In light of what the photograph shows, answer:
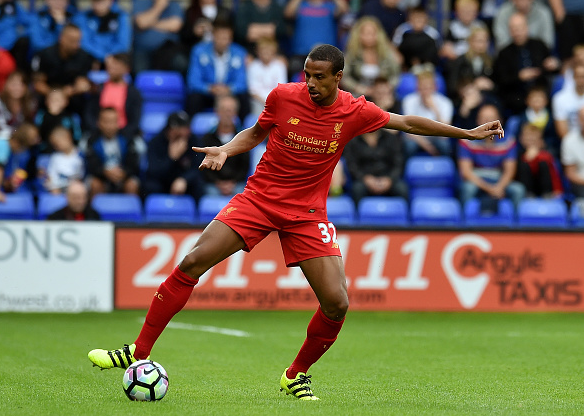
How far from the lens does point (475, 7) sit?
51.5ft

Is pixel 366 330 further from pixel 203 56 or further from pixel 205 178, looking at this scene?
pixel 203 56

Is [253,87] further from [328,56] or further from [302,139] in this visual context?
[328,56]

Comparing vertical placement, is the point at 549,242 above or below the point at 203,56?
below

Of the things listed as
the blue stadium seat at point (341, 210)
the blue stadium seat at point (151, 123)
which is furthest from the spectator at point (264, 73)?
the blue stadium seat at point (341, 210)

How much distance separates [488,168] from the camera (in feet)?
45.3

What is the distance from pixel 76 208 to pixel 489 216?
18.3 ft

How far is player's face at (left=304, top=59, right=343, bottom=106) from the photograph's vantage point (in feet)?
19.7

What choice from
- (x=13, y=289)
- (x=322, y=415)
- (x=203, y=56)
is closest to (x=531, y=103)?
(x=203, y=56)

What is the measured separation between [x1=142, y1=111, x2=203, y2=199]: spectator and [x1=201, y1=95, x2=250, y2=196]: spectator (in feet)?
0.72

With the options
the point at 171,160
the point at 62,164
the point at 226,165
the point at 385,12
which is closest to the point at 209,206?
the point at 226,165

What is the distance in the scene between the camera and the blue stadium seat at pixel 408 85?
15.1 meters

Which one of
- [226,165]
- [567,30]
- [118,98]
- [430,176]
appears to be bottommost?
[430,176]

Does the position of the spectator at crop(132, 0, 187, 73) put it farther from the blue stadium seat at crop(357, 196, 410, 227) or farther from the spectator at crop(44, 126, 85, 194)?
the blue stadium seat at crop(357, 196, 410, 227)

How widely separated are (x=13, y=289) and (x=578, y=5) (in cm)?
1107
